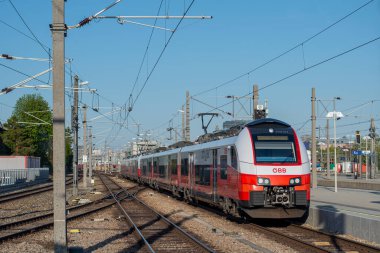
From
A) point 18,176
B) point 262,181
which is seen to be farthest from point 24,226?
point 18,176

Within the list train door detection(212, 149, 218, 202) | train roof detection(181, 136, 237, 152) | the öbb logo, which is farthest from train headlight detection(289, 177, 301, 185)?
train door detection(212, 149, 218, 202)

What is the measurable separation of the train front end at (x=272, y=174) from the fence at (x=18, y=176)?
30.8 metres

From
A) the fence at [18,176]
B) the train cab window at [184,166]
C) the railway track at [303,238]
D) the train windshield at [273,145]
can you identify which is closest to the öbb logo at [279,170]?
the train windshield at [273,145]

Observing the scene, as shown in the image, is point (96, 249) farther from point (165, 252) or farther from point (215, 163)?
point (215, 163)

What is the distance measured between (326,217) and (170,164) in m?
18.3

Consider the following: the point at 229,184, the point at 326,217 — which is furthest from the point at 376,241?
the point at 229,184

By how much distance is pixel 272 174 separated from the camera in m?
16.4

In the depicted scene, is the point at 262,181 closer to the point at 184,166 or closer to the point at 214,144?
the point at 214,144

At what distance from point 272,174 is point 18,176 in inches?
1527

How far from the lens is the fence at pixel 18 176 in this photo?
44.8 metres

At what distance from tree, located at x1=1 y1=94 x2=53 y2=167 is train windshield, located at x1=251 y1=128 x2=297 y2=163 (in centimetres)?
5779

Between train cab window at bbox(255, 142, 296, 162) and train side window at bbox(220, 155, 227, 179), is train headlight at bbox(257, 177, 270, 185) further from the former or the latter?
train side window at bbox(220, 155, 227, 179)

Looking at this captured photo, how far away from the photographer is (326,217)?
1625cm

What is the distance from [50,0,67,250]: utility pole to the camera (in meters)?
10.1
